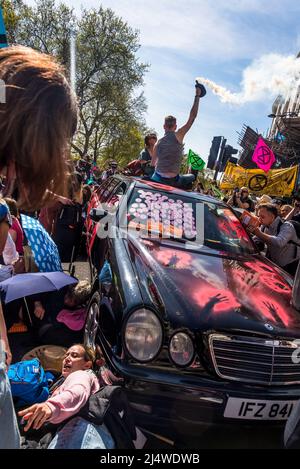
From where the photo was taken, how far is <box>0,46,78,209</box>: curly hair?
1021 mm

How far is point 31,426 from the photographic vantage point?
2043 millimetres

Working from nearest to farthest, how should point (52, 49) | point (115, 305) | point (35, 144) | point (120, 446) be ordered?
1. point (35, 144)
2. point (120, 446)
3. point (115, 305)
4. point (52, 49)

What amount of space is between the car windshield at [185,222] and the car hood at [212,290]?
0.72ft

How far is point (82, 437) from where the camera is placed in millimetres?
1965

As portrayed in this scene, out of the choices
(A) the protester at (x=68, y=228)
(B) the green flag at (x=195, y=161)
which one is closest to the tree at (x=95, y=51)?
(B) the green flag at (x=195, y=161)

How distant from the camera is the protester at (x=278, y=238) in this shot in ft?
15.0

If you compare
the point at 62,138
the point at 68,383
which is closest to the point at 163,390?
the point at 68,383

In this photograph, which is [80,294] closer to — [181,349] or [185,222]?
[185,222]

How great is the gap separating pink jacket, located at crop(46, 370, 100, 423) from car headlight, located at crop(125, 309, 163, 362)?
1.18 feet

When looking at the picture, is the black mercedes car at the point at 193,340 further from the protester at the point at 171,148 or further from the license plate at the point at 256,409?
the protester at the point at 171,148

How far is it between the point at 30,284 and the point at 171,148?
3.02 meters

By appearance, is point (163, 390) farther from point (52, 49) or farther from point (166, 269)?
point (52, 49)

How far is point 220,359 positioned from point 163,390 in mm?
398

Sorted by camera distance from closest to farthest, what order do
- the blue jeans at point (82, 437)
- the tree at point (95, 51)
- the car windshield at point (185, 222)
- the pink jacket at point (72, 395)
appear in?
the blue jeans at point (82, 437), the pink jacket at point (72, 395), the car windshield at point (185, 222), the tree at point (95, 51)
